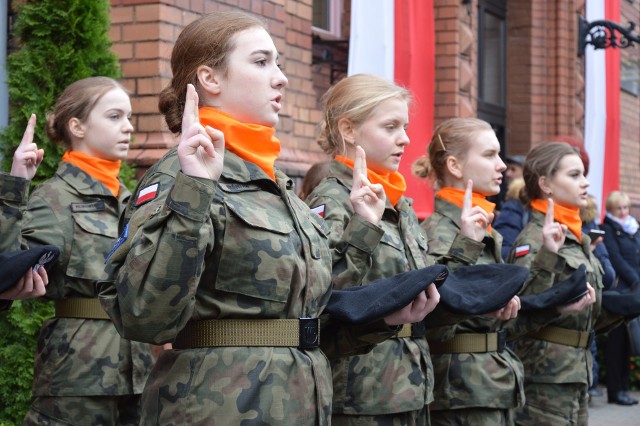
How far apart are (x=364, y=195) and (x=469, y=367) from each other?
1244 mm

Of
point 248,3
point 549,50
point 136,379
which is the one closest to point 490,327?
point 136,379

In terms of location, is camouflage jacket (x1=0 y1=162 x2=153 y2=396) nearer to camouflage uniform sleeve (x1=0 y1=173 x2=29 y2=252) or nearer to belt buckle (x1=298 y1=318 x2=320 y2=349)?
camouflage uniform sleeve (x1=0 y1=173 x2=29 y2=252)

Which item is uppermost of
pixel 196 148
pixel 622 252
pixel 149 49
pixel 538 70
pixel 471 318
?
pixel 538 70

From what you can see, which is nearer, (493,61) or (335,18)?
(335,18)

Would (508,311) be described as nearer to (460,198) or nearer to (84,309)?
(460,198)

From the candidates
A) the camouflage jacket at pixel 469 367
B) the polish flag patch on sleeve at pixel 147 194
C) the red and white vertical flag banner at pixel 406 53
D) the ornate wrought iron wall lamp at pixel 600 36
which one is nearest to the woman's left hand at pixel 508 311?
the camouflage jacket at pixel 469 367

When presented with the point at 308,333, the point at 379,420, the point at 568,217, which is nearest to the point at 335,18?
the point at 568,217

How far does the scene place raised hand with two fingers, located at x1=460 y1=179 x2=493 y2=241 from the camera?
176 inches

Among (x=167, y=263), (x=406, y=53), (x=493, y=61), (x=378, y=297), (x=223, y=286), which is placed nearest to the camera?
(x=167, y=263)

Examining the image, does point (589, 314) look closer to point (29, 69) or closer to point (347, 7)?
point (29, 69)

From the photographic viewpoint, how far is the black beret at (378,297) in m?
3.13

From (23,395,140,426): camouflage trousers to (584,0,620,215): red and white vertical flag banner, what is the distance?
7917 mm

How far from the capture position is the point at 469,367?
454cm

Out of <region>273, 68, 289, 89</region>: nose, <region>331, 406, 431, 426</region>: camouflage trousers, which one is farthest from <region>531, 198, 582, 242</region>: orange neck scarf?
<region>273, 68, 289, 89</region>: nose
